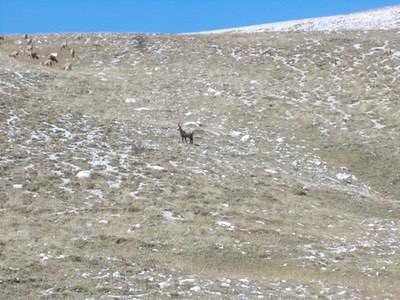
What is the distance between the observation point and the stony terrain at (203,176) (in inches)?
618

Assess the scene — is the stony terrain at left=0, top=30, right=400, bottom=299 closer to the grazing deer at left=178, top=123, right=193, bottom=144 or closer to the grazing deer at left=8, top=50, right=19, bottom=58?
the grazing deer at left=178, top=123, right=193, bottom=144

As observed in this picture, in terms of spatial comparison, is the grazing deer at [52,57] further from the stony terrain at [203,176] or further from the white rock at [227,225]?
the white rock at [227,225]

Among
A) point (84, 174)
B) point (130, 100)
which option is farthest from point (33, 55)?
point (84, 174)

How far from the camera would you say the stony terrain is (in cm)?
1570

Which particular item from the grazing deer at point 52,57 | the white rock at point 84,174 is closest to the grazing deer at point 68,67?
the grazing deer at point 52,57

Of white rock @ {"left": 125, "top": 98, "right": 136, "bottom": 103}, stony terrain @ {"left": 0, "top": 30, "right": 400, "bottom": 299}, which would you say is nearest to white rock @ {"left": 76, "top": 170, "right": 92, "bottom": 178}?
stony terrain @ {"left": 0, "top": 30, "right": 400, "bottom": 299}

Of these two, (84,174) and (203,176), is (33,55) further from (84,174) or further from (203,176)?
(203,176)

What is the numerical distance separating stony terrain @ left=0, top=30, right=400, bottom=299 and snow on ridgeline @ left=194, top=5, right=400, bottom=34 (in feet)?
33.9

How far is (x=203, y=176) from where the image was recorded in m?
24.0

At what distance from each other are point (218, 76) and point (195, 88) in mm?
3553

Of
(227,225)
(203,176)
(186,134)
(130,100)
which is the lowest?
(227,225)

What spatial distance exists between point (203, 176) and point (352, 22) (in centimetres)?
4208

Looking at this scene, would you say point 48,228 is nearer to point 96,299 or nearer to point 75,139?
point 96,299

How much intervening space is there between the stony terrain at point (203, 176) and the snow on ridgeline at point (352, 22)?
1032cm
